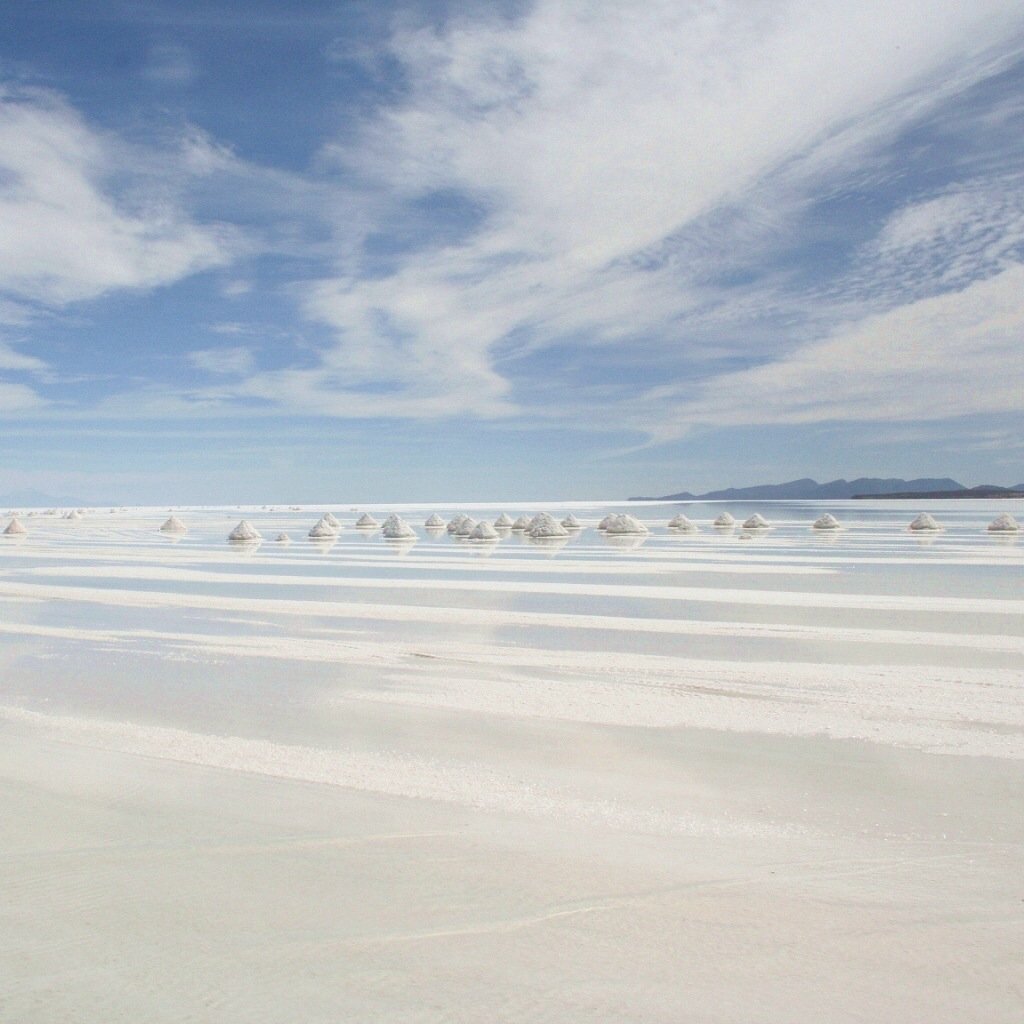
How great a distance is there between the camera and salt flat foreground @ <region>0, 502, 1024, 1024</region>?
8.36 feet

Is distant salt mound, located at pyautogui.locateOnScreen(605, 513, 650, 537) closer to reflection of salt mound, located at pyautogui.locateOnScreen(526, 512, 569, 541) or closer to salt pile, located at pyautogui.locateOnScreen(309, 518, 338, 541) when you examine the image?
reflection of salt mound, located at pyautogui.locateOnScreen(526, 512, 569, 541)

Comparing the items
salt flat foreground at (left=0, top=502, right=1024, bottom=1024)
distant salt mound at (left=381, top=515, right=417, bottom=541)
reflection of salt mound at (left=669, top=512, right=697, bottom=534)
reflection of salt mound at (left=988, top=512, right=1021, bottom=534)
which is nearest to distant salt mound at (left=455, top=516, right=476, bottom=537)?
distant salt mound at (left=381, top=515, right=417, bottom=541)

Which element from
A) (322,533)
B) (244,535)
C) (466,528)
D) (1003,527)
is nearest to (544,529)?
(466,528)

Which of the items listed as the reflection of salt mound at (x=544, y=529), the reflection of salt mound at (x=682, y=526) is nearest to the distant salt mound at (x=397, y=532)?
the reflection of salt mound at (x=544, y=529)

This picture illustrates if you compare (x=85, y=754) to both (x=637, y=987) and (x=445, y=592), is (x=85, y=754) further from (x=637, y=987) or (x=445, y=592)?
(x=445, y=592)

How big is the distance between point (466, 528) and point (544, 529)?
368 cm

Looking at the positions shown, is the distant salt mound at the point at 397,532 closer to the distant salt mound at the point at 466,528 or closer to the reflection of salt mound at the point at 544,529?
the distant salt mound at the point at 466,528

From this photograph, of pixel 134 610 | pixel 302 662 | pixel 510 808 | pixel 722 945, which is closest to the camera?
pixel 722 945

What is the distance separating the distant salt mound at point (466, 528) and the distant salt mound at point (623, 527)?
658cm

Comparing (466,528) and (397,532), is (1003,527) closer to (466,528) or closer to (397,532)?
(466,528)

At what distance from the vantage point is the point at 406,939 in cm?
280

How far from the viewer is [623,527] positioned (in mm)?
38781

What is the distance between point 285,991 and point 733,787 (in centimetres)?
266

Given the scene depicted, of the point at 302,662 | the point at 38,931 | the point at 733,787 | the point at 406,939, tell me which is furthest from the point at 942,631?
the point at 38,931
